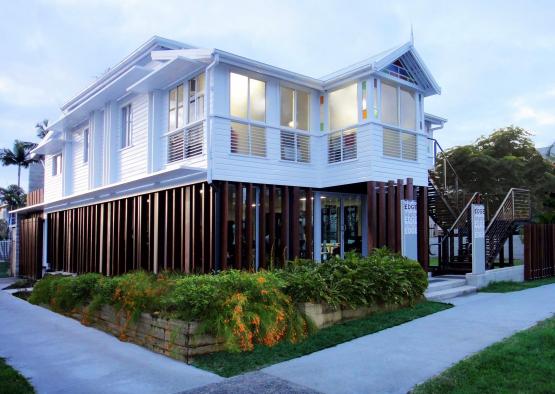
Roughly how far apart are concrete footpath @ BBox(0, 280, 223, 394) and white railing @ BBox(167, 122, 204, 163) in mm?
4989

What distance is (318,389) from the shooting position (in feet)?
17.6

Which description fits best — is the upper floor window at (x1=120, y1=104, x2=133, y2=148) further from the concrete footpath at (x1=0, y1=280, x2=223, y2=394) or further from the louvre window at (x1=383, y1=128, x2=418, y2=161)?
the louvre window at (x1=383, y1=128, x2=418, y2=161)

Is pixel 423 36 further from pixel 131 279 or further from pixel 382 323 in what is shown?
pixel 131 279

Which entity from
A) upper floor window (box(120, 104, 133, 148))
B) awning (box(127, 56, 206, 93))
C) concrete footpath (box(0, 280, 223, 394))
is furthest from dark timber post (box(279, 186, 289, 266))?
upper floor window (box(120, 104, 133, 148))

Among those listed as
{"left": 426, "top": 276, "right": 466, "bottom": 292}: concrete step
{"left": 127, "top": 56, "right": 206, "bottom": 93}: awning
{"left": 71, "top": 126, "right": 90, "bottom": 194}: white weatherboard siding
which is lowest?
{"left": 426, "top": 276, "right": 466, "bottom": 292}: concrete step

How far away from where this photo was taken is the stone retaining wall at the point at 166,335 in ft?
21.7

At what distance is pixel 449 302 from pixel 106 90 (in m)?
11.3

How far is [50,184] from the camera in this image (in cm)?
2122

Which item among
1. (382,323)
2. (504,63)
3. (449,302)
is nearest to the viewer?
(382,323)

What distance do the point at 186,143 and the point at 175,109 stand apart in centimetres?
128

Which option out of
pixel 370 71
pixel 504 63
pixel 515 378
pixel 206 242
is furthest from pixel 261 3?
pixel 515 378

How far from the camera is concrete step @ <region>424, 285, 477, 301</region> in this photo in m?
10.8

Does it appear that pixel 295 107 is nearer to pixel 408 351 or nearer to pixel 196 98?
pixel 196 98

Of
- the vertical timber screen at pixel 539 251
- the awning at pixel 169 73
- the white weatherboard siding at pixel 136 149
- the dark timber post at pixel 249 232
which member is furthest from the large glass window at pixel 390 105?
the white weatherboard siding at pixel 136 149
